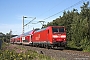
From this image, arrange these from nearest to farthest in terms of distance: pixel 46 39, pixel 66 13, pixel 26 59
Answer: pixel 26 59 < pixel 46 39 < pixel 66 13

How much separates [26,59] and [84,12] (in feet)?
168

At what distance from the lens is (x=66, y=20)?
7106 cm

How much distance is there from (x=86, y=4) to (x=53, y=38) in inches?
1557

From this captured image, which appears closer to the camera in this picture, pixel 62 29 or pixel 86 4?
pixel 62 29

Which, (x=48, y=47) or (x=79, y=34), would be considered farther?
(x=79, y=34)

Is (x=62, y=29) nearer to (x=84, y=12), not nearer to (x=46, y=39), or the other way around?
(x=46, y=39)

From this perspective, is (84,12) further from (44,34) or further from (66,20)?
(44,34)

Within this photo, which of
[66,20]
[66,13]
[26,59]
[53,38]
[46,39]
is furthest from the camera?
[66,13]

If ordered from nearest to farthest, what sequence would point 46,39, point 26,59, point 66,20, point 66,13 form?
1. point 26,59
2. point 46,39
3. point 66,20
4. point 66,13

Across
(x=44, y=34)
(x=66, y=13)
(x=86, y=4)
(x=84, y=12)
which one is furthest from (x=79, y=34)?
(x=66, y=13)

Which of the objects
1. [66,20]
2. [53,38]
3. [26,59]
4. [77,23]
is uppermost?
[66,20]

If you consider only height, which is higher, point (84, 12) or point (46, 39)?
point (84, 12)

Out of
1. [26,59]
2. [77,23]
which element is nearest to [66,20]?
[77,23]

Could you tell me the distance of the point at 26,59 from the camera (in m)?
14.6
